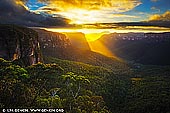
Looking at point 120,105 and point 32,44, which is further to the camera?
point 32,44

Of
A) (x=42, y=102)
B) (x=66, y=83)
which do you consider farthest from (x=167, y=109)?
(x=42, y=102)

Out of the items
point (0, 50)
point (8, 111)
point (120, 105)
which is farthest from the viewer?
point (0, 50)

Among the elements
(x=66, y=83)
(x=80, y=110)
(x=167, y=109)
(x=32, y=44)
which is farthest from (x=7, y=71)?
(x=32, y=44)

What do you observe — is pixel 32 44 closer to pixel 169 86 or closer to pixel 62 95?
pixel 169 86

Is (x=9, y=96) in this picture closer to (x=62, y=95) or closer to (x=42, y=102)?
(x=42, y=102)

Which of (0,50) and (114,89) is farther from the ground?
(0,50)

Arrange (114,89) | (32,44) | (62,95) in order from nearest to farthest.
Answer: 1. (62,95)
2. (114,89)
3. (32,44)
